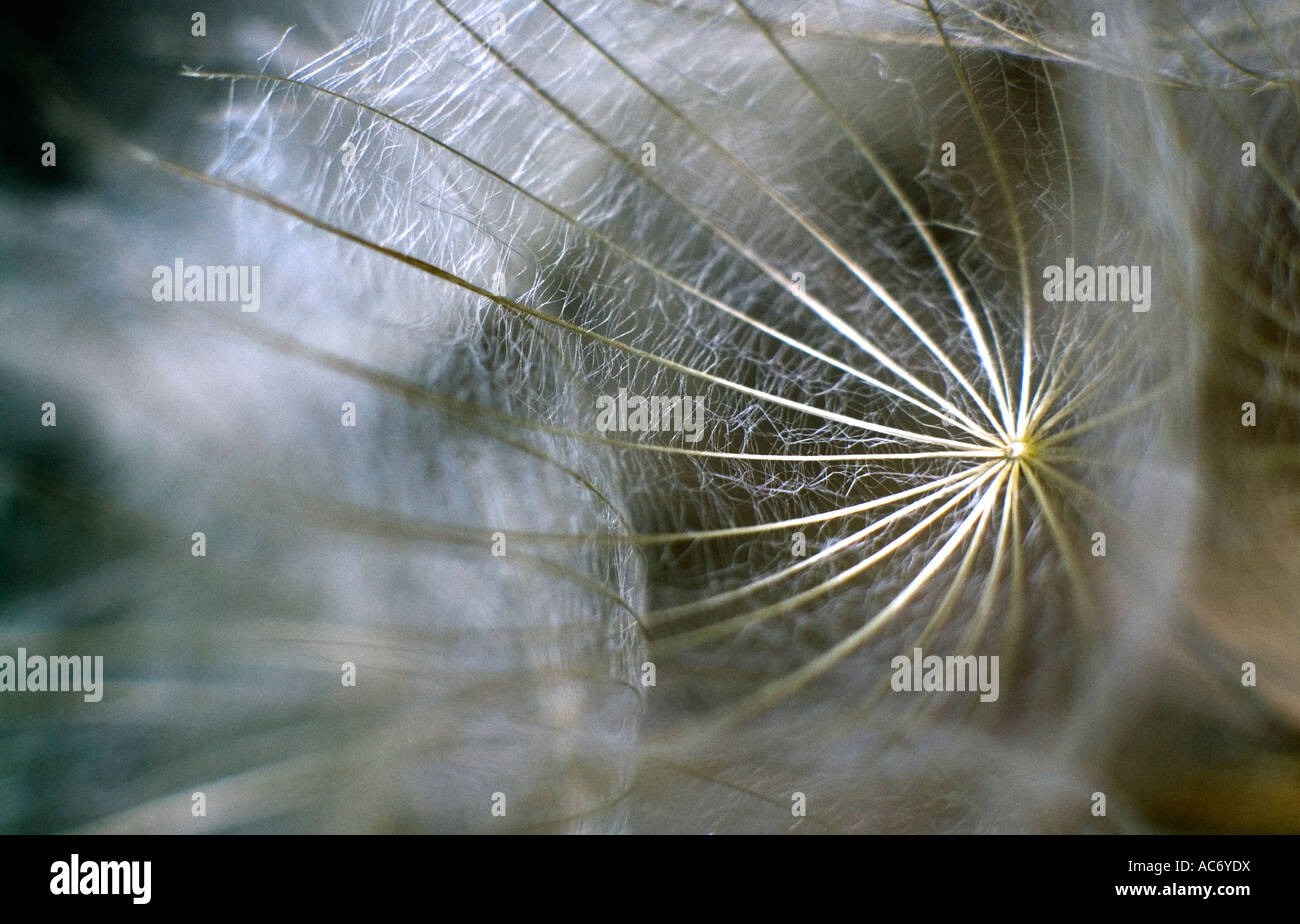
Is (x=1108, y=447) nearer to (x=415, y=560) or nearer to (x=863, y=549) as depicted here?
(x=863, y=549)

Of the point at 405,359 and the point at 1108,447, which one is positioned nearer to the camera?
the point at 405,359

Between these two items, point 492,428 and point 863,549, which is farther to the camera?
point 863,549

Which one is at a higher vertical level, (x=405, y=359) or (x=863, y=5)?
(x=863, y=5)

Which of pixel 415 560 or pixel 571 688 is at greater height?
pixel 415 560

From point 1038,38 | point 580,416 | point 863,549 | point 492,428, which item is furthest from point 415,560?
point 1038,38
